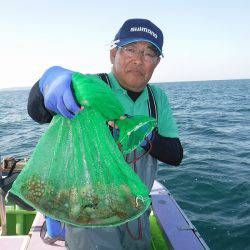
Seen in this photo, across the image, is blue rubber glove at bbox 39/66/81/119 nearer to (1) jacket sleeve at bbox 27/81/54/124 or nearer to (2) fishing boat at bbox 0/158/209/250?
(1) jacket sleeve at bbox 27/81/54/124

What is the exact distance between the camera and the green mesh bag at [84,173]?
1810mm

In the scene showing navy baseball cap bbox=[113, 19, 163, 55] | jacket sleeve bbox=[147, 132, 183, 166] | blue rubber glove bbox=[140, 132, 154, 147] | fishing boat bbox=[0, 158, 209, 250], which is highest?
navy baseball cap bbox=[113, 19, 163, 55]

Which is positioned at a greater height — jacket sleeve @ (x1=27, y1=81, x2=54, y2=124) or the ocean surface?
jacket sleeve @ (x1=27, y1=81, x2=54, y2=124)

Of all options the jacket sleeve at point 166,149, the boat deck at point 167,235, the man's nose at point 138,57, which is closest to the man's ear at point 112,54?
the man's nose at point 138,57

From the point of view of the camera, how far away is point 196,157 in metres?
11.9

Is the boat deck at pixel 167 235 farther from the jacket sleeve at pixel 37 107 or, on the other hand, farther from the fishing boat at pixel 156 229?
the jacket sleeve at pixel 37 107

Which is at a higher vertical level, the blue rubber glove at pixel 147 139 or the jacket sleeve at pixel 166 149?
the blue rubber glove at pixel 147 139

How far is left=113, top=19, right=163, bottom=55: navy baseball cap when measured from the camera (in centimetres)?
279

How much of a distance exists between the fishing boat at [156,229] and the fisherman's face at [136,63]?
1.96 meters

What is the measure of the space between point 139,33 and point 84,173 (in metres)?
1.48

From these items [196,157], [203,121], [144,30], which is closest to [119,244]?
[144,30]

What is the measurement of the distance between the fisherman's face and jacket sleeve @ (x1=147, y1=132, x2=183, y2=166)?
1.72 feet

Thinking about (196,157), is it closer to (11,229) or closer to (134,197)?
(11,229)

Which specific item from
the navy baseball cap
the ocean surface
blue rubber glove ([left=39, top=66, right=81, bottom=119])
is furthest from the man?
the ocean surface
